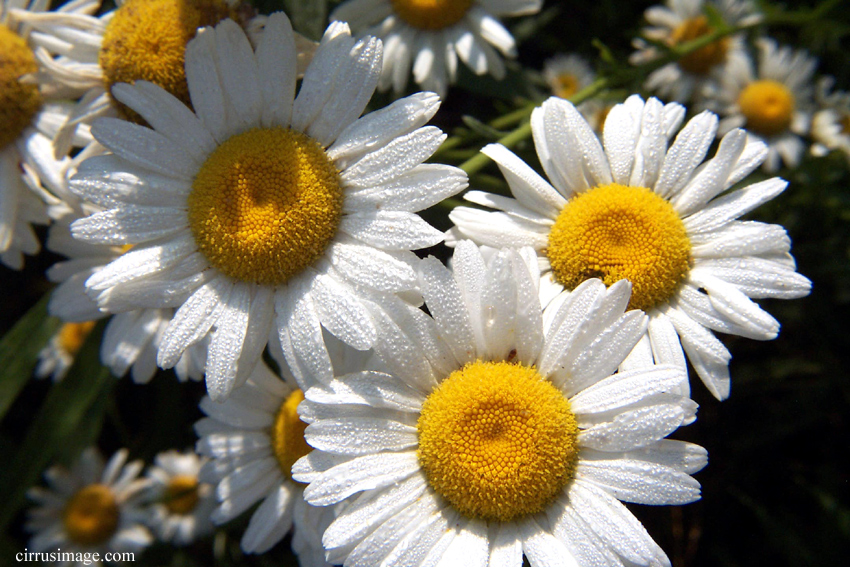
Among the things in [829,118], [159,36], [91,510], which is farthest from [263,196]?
[829,118]

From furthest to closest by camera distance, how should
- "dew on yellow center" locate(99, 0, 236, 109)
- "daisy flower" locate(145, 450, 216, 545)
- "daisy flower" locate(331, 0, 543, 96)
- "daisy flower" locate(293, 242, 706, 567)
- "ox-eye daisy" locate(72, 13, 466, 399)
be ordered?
1. "daisy flower" locate(145, 450, 216, 545)
2. "daisy flower" locate(331, 0, 543, 96)
3. "dew on yellow center" locate(99, 0, 236, 109)
4. "ox-eye daisy" locate(72, 13, 466, 399)
5. "daisy flower" locate(293, 242, 706, 567)

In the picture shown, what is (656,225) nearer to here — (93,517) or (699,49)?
(699,49)

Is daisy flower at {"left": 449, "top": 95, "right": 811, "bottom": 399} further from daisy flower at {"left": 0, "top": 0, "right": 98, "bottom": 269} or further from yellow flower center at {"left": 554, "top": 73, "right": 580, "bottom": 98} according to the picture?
yellow flower center at {"left": 554, "top": 73, "right": 580, "bottom": 98}

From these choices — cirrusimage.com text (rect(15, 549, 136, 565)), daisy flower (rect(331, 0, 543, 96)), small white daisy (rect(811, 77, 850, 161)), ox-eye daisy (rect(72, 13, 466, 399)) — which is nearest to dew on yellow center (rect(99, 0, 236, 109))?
ox-eye daisy (rect(72, 13, 466, 399))

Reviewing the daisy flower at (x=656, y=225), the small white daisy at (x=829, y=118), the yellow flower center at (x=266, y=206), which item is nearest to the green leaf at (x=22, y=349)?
the yellow flower center at (x=266, y=206)

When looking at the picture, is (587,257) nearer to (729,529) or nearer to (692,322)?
(692,322)

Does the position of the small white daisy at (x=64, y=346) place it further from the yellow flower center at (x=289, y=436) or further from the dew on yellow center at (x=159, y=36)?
the dew on yellow center at (x=159, y=36)

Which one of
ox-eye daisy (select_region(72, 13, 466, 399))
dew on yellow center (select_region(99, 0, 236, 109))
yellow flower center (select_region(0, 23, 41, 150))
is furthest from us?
yellow flower center (select_region(0, 23, 41, 150))
